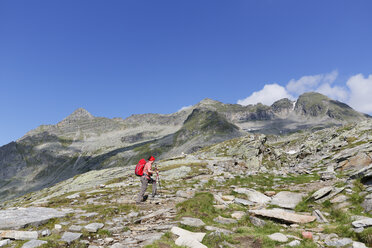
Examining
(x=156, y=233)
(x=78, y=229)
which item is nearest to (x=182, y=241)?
(x=156, y=233)

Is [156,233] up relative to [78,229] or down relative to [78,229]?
down

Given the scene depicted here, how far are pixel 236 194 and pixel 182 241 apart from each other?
10.3 m

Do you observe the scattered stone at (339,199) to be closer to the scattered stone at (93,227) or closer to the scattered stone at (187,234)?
the scattered stone at (187,234)

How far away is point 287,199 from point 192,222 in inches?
336

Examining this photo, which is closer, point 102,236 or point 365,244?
point 365,244

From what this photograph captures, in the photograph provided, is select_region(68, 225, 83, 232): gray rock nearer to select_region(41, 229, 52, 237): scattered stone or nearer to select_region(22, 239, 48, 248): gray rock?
select_region(41, 229, 52, 237): scattered stone

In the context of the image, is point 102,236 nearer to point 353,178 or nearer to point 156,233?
point 156,233

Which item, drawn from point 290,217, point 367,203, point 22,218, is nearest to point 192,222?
point 290,217

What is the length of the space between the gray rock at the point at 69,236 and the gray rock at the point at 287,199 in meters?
12.0

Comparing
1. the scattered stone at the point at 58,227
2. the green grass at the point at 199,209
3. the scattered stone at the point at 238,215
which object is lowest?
the scattered stone at the point at 238,215

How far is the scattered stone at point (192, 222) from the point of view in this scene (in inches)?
431

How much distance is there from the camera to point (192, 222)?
11188mm

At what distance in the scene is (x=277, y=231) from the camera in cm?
1000

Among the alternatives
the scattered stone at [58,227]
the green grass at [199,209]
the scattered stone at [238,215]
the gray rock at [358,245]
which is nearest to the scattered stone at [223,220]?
the green grass at [199,209]
